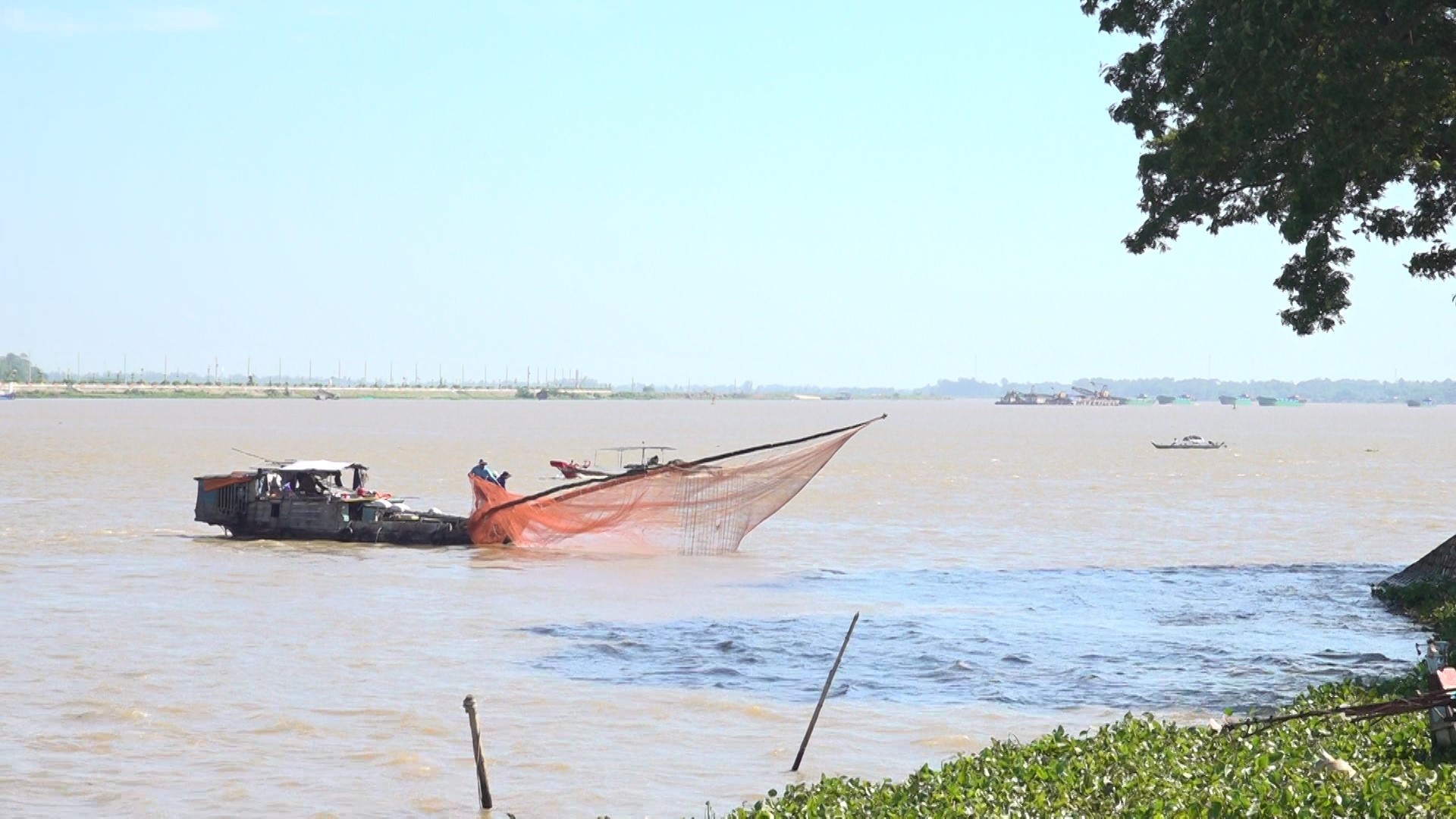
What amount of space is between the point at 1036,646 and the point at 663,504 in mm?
11657

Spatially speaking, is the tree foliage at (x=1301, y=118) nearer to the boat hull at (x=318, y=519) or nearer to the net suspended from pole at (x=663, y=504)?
the net suspended from pole at (x=663, y=504)

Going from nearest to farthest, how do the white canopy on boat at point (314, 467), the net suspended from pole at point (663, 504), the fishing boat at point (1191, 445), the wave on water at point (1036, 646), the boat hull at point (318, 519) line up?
the wave on water at point (1036, 646) → the net suspended from pole at point (663, 504) → the boat hull at point (318, 519) → the white canopy on boat at point (314, 467) → the fishing boat at point (1191, 445)

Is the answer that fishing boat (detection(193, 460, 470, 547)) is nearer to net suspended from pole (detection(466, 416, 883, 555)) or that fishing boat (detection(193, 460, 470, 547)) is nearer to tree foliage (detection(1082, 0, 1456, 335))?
net suspended from pole (detection(466, 416, 883, 555))

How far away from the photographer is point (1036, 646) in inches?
811

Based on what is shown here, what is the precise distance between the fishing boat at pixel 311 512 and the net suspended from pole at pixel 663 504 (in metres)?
1.06

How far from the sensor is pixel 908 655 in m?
19.8

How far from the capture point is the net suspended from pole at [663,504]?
100 ft

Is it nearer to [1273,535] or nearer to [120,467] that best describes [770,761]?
[1273,535]

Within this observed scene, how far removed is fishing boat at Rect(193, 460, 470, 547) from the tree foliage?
51.5ft

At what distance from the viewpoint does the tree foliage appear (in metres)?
18.1

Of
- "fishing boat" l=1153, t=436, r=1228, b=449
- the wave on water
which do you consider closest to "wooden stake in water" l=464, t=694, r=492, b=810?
the wave on water

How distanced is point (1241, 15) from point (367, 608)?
15.0m

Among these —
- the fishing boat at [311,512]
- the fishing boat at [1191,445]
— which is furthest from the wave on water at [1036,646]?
the fishing boat at [1191,445]

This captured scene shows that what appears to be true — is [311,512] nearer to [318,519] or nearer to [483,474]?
[318,519]
